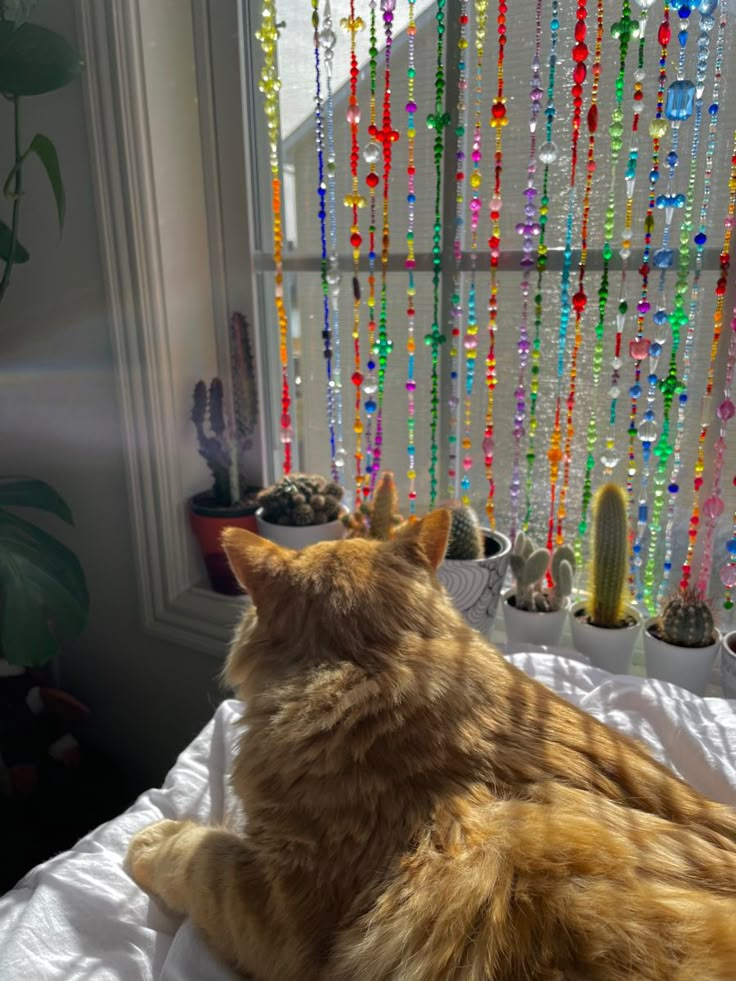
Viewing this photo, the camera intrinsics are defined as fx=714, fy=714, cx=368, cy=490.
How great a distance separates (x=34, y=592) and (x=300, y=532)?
44cm

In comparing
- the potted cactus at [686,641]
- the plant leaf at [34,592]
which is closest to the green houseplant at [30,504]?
the plant leaf at [34,592]

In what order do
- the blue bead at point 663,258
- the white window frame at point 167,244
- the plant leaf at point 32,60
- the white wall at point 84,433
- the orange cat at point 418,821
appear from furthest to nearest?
the white wall at point 84,433 → the white window frame at point 167,244 → the plant leaf at point 32,60 → the blue bead at point 663,258 → the orange cat at point 418,821

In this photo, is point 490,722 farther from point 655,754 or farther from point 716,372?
point 716,372

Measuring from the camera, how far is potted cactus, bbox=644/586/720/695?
0.97 m

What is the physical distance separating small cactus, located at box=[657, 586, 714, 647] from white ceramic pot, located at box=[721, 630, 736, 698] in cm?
2

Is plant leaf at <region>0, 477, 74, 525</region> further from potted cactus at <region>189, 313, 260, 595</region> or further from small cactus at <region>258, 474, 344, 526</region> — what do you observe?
small cactus at <region>258, 474, 344, 526</region>

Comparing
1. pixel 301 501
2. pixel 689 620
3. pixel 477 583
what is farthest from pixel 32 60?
pixel 689 620

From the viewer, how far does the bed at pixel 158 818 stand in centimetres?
65

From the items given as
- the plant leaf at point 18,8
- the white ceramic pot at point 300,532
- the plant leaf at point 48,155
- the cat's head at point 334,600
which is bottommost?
the white ceramic pot at point 300,532

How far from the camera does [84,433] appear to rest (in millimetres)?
1392

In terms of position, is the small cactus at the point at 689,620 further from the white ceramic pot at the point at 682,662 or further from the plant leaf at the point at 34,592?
the plant leaf at the point at 34,592

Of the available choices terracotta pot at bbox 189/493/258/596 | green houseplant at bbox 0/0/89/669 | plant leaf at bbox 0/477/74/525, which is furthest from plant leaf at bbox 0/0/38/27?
terracotta pot at bbox 189/493/258/596

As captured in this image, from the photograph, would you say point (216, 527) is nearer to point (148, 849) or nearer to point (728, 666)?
point (148, 849)

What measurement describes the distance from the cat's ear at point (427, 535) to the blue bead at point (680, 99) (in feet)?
1.86
